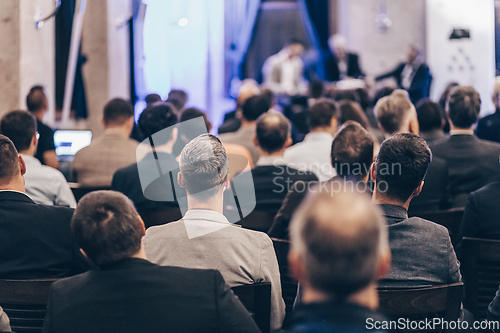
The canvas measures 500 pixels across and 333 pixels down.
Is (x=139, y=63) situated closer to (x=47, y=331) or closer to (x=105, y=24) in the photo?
(x=105, y=24)

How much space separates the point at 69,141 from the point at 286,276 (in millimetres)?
3508

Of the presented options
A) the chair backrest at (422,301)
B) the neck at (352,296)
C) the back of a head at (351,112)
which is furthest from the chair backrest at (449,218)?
the back of a head at (351,112)

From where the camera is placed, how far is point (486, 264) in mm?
1945

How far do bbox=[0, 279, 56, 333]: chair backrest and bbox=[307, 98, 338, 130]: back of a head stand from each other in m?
2.61

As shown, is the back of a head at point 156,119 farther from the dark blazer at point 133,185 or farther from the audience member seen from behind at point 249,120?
the audience member seen from behind at point 249,120

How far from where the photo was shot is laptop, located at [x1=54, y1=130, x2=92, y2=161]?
5.01m

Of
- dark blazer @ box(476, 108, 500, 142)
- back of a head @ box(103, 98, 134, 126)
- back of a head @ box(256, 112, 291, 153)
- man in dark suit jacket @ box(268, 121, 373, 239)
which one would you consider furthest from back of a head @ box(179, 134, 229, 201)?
dark blazer @ box(476, 108, 500, 142)

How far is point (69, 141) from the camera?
16.5 ft

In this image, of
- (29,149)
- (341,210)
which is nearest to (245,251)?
(341,210)

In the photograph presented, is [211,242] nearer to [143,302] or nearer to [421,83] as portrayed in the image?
[143,302]

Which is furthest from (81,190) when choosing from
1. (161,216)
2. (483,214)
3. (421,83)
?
(421,83)

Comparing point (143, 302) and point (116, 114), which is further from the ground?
point (116, 114)

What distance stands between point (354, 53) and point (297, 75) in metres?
1.28

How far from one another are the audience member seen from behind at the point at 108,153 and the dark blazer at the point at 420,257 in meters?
2.32
